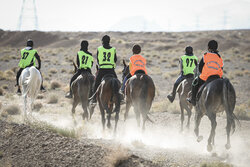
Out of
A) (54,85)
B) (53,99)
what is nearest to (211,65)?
(53,99)

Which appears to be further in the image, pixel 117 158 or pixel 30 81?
pixel 30 81

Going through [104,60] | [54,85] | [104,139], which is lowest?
[104,139]

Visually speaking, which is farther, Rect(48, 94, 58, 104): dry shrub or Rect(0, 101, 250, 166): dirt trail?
Rect(48, 94, 58, 104): dry shrub

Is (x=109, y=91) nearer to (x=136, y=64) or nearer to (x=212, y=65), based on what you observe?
(x=136, y=64)

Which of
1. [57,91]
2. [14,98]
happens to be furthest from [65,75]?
[14,98]

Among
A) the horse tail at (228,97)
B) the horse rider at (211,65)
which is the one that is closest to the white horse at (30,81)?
the horse rider at (211,65)

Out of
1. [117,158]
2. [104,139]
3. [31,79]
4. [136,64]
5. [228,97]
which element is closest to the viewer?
[117,158]

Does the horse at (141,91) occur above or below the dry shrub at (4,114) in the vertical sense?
above

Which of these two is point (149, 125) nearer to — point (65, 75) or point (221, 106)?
point (221, 106)

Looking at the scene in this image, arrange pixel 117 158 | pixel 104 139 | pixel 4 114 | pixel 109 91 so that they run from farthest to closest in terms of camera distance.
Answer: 1. pixel 4 114
2. pixel 109 91
3. pixel 104 139
4. pixel 117 158

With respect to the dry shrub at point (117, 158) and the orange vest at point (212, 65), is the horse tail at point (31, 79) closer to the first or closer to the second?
the orange vest at point (212, 65)

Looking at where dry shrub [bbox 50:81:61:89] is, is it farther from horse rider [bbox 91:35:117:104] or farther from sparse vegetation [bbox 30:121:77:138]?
sparse vegetation [bbox 30:121:77:138]

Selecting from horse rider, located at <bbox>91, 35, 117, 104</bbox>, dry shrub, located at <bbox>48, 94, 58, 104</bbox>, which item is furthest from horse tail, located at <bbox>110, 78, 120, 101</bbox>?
dry shrub, located at <bbox>48, 94, 58, 104</bbox>

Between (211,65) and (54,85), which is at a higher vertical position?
(211,65)
